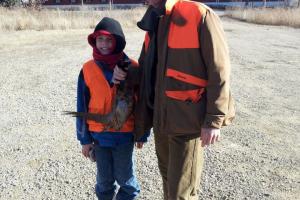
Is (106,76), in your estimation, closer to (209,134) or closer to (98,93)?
(98,93)

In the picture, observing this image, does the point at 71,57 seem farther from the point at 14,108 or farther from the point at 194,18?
the point at 194,18

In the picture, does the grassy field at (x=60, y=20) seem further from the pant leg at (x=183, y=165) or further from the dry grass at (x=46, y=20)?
the pant leg at (x=183, y=165)

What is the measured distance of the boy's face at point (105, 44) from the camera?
2.77 m

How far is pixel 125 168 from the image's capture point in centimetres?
296

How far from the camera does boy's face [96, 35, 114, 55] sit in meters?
2.77

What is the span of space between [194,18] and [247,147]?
8.60 feet

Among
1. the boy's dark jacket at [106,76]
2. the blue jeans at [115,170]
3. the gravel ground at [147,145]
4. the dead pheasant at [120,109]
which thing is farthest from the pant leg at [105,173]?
the gravel ground at [147,145]

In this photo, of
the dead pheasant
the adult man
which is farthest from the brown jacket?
the dead pheasant

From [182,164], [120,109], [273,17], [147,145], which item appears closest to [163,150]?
[182,164]

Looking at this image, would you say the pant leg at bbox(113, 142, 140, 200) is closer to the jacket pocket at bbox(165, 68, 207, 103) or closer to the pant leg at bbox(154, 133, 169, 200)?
the pant leg at bbox(154, 133, 169, 200)

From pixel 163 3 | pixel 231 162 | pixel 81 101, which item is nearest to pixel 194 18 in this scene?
pixel 163 3

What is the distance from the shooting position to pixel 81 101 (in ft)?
9.47

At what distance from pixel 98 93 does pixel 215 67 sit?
87 cm

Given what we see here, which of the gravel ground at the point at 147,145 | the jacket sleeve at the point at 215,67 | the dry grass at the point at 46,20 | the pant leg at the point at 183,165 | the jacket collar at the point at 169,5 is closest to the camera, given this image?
the jacket sleeve at the point at 215,67
